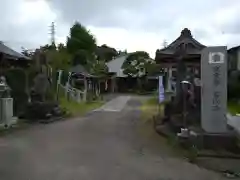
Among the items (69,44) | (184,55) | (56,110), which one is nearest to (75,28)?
(69,44)

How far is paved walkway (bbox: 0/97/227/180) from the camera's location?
811 cm

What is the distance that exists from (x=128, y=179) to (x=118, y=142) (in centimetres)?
457

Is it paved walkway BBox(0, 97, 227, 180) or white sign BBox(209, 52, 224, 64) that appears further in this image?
white sign BBox(209, 52, 224, 64)

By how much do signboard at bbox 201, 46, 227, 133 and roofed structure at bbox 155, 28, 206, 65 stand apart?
337 cm

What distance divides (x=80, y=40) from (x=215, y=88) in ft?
152

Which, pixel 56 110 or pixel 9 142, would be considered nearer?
pixel 9 142

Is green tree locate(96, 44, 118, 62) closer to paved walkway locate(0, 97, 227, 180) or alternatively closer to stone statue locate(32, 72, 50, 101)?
stone statue locate(32, 72, 50, 101)

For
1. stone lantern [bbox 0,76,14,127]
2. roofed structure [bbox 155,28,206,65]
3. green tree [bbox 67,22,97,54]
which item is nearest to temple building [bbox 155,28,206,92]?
roofed structure [bbox 155,28,206,65]

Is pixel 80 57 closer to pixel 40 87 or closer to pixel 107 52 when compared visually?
pixel 107 52

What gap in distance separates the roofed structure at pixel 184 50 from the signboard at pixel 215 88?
11.1 ft

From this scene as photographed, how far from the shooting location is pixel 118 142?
487 inches

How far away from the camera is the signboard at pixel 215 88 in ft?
36.6

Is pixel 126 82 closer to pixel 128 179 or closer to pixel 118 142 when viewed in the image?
pixel 118 142

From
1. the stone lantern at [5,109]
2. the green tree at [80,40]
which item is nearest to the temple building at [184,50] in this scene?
the stone lantern at [5,109]
